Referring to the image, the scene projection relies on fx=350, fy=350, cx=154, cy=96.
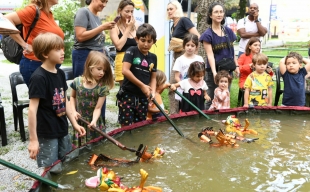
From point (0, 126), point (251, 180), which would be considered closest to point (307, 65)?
point (251, 180)

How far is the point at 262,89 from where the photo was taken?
461 centimetres

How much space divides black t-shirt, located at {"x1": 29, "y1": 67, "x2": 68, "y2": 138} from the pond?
31 cm

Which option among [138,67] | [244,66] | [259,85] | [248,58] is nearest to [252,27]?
Result: [248,58]

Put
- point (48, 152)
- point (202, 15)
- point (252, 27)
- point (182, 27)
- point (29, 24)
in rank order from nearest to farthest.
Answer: point (48, 152) → point (29, 24) → point (182, 27) → point (252, 27) → point (202, 15)

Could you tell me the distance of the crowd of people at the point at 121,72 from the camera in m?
2.56

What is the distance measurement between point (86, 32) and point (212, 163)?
1915 millimetres

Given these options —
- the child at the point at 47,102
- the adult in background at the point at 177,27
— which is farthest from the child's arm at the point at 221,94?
the child at the point at 47,102

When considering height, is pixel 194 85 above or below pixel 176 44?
below

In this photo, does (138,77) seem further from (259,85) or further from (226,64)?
(259,85)

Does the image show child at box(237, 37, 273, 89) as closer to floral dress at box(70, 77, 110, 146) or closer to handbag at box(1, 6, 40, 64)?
floral dress at box(70, 77, 110, 146)

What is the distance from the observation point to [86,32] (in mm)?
3691

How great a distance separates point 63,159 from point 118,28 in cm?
206

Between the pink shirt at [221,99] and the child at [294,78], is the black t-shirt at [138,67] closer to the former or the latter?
the pink shirt at [221,99]

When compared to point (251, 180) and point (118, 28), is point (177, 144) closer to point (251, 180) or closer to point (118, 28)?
point (251, 180)
